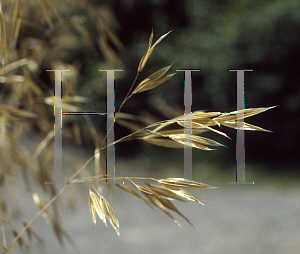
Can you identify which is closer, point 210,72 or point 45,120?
point 45,120

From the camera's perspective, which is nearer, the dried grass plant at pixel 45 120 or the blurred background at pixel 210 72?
the dried grass plant at pixel 45 120

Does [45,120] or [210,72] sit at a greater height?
[210,72]

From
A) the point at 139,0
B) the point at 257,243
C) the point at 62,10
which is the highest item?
the point at 139,0

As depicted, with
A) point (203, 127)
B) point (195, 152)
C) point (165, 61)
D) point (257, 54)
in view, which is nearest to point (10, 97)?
point (203, 127)

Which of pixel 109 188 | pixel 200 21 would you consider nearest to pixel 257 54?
pixel 200 21

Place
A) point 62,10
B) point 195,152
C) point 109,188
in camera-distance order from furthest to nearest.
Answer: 1. point 195,152
2. point 62,10
3. point 109,188

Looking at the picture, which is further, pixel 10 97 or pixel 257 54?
pixel 257 54

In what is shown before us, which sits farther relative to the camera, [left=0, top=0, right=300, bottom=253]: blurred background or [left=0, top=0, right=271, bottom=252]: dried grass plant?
[left=0, top=0, right=300, bottom=253]: blurred background

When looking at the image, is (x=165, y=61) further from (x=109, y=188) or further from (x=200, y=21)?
(x=109, y=188)

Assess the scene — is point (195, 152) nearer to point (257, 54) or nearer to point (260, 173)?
point (260, 173)

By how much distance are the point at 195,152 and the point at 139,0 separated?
1038 mm

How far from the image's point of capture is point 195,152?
2.31 m

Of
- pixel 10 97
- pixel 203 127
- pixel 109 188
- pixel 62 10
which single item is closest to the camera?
pixel 203 127

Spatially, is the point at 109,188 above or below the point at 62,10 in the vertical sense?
below
